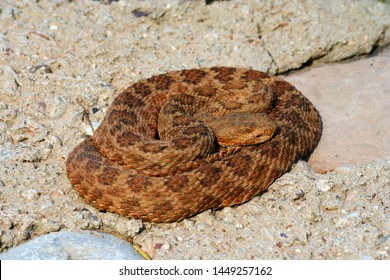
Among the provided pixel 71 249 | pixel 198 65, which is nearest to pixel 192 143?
pixel 71 249

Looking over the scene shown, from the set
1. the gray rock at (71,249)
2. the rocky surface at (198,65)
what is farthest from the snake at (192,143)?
the gray rock at (71,249)

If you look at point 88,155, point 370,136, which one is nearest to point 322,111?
point 370,136

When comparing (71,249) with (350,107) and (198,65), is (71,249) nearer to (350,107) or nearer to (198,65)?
(198,65)

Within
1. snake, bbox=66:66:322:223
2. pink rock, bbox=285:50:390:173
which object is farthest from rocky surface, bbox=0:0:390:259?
snake, bbox=66:66:322:223

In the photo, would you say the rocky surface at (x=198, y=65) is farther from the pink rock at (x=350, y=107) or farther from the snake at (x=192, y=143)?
the snake at (x=192, y=143)

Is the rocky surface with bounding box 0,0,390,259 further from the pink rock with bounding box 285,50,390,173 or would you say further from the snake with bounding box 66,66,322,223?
the snake with bounding box 66,66,322,223

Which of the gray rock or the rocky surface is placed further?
the rocky surface
